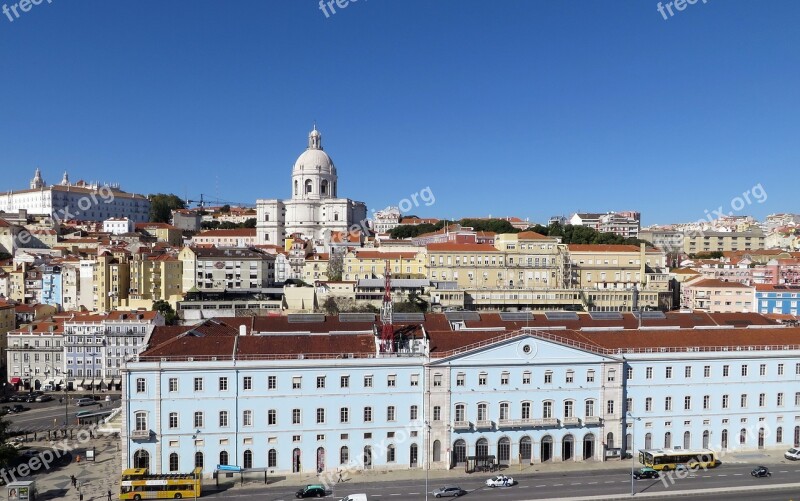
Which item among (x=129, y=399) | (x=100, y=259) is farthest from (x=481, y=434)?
(x=100, y=259)

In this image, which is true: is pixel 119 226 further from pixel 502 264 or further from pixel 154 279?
pixel 502 264

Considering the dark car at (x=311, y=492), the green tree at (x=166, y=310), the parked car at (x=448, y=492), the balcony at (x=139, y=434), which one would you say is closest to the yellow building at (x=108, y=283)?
the green tree at (x=166, y=310)

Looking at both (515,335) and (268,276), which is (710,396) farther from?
(268,276)

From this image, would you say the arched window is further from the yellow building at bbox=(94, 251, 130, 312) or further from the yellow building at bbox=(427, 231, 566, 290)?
the yellow building at bbox=(427, 231, 566, 290)

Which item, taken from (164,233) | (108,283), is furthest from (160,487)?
(164,233)

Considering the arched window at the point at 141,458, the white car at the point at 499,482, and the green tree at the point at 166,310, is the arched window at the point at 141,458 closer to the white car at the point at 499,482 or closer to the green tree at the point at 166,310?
the white car at the point at 499,482

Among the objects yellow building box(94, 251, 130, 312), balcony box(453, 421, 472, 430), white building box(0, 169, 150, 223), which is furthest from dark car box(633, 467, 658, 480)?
white building box(0, 169, 150, 223)
